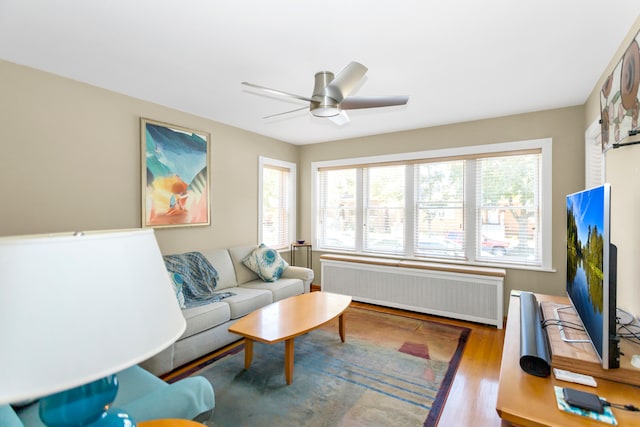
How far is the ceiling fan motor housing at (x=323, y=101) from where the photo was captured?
2225 mm

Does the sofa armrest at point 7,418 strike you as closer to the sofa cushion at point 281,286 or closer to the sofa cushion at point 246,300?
the sofa cushion at point 246,300

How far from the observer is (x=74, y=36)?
2072mm

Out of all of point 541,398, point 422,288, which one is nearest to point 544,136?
point 422,288

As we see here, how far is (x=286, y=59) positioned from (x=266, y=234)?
3.01 m

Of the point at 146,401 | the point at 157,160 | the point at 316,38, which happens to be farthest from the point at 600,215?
the point at 157,160

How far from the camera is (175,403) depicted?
145 centimetres

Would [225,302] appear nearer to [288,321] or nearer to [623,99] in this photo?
[288,321]

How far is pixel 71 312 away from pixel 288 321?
2.23 metres

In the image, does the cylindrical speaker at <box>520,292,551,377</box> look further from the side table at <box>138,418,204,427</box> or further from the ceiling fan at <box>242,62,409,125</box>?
the ceiling fan at <box>242,62,409,125</box>

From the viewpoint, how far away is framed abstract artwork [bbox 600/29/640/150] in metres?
1.75

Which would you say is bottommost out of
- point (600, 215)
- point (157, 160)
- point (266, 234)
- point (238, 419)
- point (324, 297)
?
point (238, 419)

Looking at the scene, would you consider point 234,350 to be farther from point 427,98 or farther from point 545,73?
point 545,73

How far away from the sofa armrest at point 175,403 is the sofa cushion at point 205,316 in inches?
46.5

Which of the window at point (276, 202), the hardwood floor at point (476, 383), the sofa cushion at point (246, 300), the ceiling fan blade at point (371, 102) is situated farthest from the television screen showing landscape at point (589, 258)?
the window at point (276, 202)
